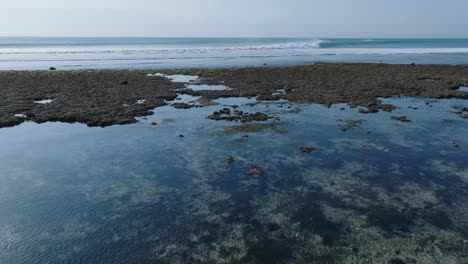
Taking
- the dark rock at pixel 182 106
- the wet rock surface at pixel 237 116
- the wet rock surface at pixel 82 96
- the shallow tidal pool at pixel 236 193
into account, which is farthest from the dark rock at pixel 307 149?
the dark rock at pixel 182 106

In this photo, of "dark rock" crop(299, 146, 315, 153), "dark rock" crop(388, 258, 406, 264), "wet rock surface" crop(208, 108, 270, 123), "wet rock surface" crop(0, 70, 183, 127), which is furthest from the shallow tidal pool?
"wet rock surface" crop(0, 70, 183, 127)

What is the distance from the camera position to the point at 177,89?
43875 millimetres

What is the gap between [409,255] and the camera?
11867 millimetres

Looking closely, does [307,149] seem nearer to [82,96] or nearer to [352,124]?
[352,124]

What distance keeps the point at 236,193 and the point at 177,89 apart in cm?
2965

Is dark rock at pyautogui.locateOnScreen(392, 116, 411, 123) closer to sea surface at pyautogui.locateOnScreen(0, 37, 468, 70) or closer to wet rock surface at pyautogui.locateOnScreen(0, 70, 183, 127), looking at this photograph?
wet rock surface at pyautogui.locateOnScreen(0, 70, 183, 127)

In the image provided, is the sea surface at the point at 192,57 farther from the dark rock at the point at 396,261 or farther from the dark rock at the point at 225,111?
the dark rock at the point at 396,261

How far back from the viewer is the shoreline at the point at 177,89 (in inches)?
1235

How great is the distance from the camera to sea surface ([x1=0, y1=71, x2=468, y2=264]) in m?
12.3

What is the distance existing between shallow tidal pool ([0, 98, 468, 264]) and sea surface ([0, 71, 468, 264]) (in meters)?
0.07

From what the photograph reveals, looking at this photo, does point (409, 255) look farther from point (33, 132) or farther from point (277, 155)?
point (33, 132)

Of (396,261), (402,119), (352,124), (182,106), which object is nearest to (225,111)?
(182,106)

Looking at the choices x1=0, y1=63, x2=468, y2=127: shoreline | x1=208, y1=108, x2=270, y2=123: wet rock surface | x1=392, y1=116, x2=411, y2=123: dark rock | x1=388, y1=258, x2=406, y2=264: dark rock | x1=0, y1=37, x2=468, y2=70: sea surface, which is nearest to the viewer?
x1=388, y1=258, x2=406, y2=264: dark rock

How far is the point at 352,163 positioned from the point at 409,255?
8.54 meters
